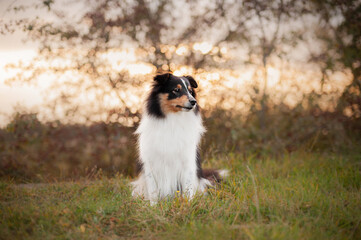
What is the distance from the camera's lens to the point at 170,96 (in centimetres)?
439

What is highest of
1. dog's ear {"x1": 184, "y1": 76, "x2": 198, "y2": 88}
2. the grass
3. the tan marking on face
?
dog's ear {"x1": 184, "y1": 76, "x2": 198, "y2": 88}

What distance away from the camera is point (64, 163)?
6477 millimetres

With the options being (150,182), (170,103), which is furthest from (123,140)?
(170,103)

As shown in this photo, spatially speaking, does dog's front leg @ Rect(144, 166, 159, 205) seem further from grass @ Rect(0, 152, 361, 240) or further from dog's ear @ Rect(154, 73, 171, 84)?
dog's ear @ Rect(154, 73, 171, 84)

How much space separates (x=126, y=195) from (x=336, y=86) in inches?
210

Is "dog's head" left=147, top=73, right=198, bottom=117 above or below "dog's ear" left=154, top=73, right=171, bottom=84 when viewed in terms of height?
below

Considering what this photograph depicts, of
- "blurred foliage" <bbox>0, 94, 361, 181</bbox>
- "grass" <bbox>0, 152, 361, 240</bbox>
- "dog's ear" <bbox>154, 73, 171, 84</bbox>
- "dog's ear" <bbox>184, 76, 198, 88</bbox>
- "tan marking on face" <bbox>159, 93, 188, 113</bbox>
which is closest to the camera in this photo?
"grass" <bbox>0, 152, 361, 240</bbox>

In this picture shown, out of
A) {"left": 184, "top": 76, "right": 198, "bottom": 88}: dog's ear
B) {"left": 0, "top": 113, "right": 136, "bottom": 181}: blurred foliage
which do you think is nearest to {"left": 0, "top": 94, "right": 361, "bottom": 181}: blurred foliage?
{"left": 0, "top": 113, "right": 136, "bottom": 181}: blurred foliage

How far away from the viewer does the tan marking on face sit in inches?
169

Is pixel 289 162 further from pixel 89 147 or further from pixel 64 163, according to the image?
pixel 64 163

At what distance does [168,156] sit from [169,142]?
198 millimetres

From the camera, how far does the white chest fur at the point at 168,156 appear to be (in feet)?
14.3

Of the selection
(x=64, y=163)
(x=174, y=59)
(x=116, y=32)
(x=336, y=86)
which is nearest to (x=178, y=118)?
(x=174, y=59)

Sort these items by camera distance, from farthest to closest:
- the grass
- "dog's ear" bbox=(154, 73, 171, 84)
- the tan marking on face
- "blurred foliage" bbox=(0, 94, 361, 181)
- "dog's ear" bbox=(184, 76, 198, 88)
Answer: "blurred foliage" bbox=(0, 94, 361, 181) → "dog's ear" bbox=(184, 76, 198, 88) → "dog's ear" bbox=(154, 73, 171, 84) → the tan marking on face → the grass
